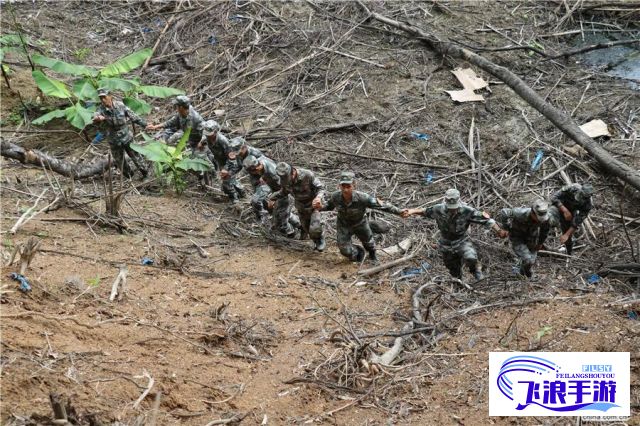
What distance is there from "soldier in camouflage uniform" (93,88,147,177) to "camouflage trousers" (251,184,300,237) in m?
2.19

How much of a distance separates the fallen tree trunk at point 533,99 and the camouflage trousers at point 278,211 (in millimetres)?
4825

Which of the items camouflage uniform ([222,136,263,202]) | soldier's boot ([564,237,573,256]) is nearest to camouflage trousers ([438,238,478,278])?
soldier's boot ([564,237,573,256])

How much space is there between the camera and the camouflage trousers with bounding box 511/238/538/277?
9.12m

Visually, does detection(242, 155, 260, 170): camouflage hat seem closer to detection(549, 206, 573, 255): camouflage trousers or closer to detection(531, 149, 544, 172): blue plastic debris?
detection(549, 206, 573, 255): camouflage trousers

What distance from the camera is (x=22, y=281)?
6641mm

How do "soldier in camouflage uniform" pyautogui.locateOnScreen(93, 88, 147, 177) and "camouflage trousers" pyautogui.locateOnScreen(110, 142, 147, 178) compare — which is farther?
"camouflage trousers" pyautogui.locateOnScreen(110, 142, 147, 178)

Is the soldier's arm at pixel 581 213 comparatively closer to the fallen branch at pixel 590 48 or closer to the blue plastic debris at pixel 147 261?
the blue plastic debris at pixel 147 261

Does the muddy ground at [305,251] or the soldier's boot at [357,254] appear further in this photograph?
the soldier's boot at [357,254]

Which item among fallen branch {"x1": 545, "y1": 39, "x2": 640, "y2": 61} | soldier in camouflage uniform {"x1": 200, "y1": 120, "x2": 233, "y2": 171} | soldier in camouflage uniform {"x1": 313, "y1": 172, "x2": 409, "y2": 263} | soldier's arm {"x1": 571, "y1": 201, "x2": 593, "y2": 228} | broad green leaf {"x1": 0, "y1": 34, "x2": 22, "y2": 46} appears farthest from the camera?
fallen branch {"x1": 545, "y1": 39, "x2": 640, "y2": 61}

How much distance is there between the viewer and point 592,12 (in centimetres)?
1620

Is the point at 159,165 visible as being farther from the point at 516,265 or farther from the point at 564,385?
the point at 564,385

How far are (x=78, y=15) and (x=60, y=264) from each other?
11775 mm

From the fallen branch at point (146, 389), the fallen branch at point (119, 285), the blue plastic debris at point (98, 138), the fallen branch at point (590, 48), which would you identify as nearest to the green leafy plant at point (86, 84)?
the blue plastic debris at point (98, 138)

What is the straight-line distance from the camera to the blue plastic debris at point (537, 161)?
40.3 ft
